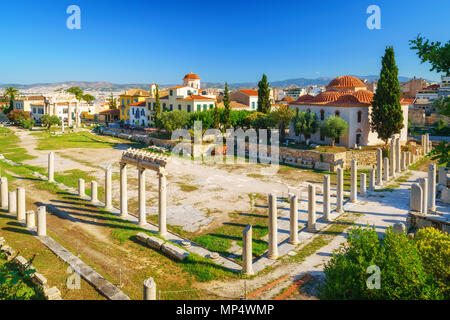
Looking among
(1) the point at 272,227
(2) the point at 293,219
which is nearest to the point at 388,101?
(2) the point at 293,219

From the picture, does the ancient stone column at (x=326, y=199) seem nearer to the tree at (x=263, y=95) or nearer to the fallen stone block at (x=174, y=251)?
the fallen stone block at (x=174, y=251)

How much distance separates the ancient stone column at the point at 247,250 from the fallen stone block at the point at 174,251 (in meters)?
2.68

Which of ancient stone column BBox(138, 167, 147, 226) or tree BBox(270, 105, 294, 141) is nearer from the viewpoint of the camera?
ancient stone column BBox(138, 167, 147, 226)

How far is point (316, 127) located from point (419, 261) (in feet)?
102

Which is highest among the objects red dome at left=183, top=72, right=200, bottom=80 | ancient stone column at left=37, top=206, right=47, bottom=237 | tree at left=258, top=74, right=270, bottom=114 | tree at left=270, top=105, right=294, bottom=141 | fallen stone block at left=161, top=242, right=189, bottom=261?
red dome at left=183, top=72, right=200, bottom=80

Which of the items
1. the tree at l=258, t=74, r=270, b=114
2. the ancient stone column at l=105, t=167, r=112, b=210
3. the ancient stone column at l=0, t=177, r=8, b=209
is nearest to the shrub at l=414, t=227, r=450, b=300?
the ancient stone column at l=105, t=167, r=112, b=210

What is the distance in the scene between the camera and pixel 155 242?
16375mm

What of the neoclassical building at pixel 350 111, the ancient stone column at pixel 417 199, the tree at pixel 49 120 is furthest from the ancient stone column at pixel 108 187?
the tree at pixel 49 120

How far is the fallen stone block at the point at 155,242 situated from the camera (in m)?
Answer: 16.3

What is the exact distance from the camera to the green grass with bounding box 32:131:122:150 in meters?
46.5

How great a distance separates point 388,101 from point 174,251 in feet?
99.7

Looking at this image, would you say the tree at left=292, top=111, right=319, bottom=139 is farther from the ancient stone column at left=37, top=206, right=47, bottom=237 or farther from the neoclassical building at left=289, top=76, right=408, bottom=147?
the ancient stone column at left=37, top=206, right=47, bottom=237

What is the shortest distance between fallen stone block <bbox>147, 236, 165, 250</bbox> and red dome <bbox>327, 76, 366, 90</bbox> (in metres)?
36.9

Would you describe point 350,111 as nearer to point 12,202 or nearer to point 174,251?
point 174,251
